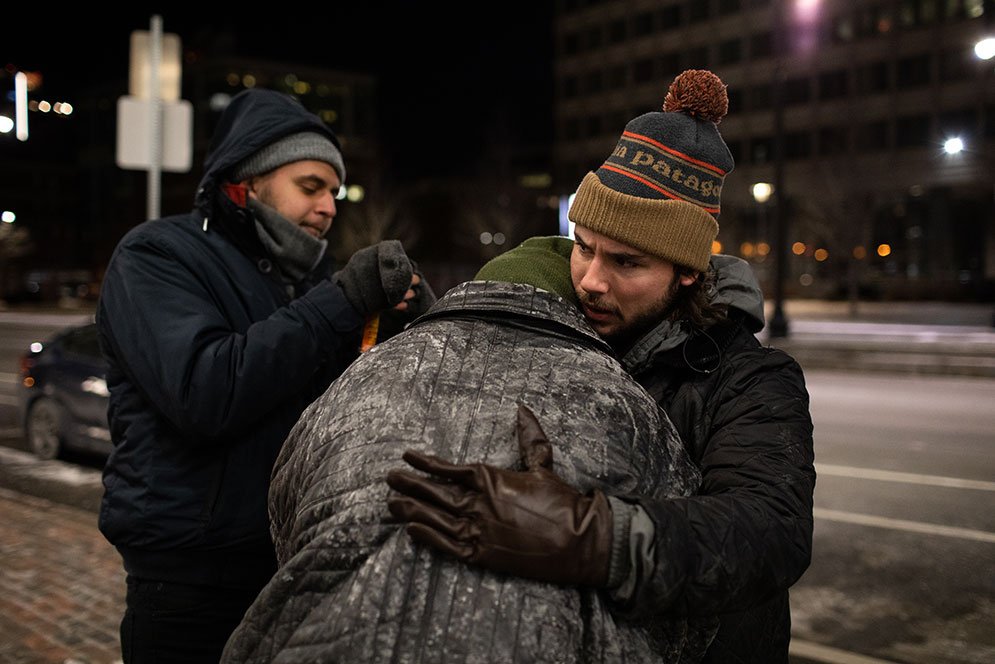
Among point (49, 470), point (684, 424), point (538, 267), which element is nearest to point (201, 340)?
point (538, 267)

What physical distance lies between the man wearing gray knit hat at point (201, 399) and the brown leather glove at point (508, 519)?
3.22 ft

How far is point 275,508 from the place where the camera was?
1.62 metres

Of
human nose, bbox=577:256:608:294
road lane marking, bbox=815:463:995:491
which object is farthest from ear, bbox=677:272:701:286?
road lane marking, bbox=815:463:995:491

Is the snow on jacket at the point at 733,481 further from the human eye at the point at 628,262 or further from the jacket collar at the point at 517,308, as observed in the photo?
the jacket collar at the point at 517,308

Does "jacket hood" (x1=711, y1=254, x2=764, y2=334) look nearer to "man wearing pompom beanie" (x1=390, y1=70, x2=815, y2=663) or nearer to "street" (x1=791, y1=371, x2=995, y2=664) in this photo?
"man wearing pompom beanie" (x1=390, y1=70, x2=815, y2=663)

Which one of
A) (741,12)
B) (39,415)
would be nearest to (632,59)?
(741,12)

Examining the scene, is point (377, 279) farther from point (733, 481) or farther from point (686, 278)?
point (733, 481)

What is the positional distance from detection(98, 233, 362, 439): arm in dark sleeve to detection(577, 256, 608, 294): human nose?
70 cm

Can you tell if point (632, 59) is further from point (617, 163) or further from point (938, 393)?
point (617, 163)

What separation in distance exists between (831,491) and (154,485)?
273 inches

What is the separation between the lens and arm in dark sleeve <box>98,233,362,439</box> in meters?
2.09

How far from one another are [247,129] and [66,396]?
7.81 m

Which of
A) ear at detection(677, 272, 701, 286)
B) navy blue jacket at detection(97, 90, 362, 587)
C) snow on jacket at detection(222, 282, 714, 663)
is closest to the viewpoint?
snow on jacket at detection(222, 282, 714, 663)

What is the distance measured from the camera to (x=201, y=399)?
2080 millimetres
